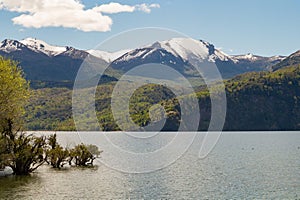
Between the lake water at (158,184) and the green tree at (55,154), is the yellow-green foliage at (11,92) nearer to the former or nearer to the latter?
the lake water at (158,184)

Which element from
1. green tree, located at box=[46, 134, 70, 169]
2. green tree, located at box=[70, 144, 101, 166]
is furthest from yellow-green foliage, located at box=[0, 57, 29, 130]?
green tree, located at box=[70, 144, 101, 166]

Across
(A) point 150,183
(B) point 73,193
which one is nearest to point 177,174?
(A) point 150,183

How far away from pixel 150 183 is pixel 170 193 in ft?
30.3

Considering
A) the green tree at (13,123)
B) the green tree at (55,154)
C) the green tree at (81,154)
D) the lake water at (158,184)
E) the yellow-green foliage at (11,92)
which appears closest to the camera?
the lake water at (158,184)

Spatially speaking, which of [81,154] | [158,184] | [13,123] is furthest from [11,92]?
[81,154]

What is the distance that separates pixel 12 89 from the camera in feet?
192

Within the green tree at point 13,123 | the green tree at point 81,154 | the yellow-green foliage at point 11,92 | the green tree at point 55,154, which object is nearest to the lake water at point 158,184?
the green tree at point 55,154

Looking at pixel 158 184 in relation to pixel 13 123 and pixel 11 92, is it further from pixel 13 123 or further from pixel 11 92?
pixel 11 92

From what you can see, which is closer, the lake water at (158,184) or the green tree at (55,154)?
the lake water at (158,184)

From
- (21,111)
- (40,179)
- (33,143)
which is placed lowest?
(40,179)

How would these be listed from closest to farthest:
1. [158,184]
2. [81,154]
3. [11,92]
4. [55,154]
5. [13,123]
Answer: [158,184] → [11,92] → [13,123] → [55,154] → [81,154]

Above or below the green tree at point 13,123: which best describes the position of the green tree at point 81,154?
below

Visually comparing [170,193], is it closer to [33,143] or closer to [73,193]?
[73,193]

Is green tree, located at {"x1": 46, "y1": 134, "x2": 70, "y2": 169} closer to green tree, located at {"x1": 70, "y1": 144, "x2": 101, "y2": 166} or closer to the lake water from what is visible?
the lake water
